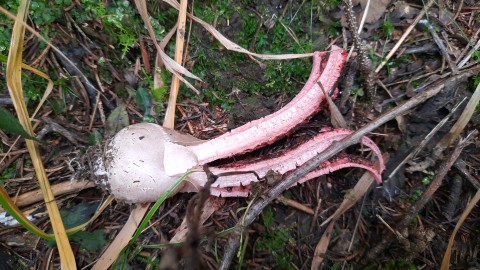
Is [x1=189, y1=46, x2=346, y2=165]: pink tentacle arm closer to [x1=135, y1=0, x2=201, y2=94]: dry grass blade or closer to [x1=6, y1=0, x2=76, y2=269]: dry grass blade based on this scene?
[x1=135, y1=0, x2=201, y2=94]: dry grass blade

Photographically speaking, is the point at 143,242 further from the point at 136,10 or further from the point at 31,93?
the point at 136,10

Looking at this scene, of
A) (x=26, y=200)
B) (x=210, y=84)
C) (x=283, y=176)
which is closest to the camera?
(x=283, y=176)

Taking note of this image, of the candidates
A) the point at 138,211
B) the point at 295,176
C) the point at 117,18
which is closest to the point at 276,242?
the point at 295,176

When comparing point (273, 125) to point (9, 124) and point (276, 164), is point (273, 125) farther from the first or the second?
point (9, 124)

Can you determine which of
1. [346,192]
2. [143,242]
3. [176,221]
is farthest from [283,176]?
[143,242]

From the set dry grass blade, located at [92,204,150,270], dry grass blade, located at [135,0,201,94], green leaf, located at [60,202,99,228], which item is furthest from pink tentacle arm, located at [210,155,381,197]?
green leaf, located at [60,202,99,228]

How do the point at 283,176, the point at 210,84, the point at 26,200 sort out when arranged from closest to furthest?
the point at 283,176
the point at 26,200
the point at 210,84
